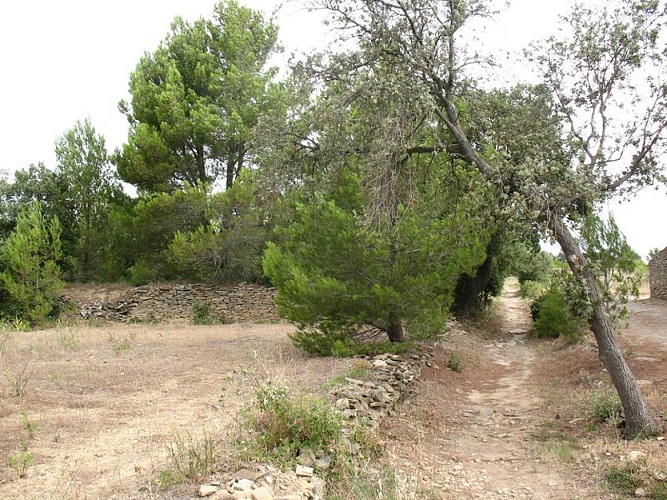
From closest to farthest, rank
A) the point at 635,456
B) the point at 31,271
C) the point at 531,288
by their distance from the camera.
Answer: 1. the point at 635,456
2. the point at 31,271
3. the point at 531,288

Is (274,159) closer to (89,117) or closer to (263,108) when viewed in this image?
(263,108)

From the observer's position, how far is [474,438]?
23.9 feet

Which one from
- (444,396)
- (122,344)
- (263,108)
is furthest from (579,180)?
(263,108)

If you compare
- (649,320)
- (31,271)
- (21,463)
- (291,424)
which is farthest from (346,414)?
(31,271)

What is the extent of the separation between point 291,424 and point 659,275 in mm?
21697

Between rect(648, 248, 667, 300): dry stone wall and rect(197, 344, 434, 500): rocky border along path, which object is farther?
rect(648, 248, 667, 300): dry stone wall

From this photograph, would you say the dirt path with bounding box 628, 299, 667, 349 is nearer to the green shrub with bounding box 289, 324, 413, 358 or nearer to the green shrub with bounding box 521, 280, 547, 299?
the green shrub with bounding box 289, 324, 413, 358

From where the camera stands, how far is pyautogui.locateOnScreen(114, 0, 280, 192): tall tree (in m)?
21.2

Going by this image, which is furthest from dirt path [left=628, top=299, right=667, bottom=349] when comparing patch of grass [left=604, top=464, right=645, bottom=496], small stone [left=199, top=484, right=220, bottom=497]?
small stone [left=199, top=484, right=220, bottom=497]

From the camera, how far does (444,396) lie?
9531 mm

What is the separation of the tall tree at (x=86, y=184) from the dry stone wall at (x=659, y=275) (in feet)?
77.0

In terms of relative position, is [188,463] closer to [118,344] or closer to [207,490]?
[207,490]

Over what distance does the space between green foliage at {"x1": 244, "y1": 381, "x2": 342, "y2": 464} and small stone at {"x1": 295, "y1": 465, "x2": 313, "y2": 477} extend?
20cm

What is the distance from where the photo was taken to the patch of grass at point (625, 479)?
5.01 metres
